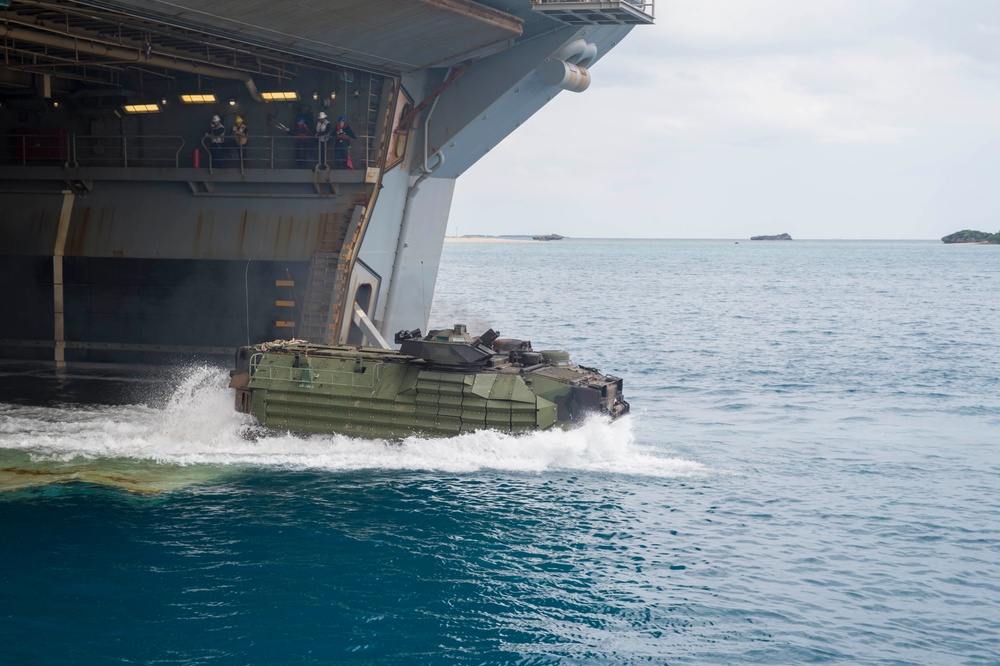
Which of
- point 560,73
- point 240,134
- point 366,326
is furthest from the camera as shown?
point 240,134

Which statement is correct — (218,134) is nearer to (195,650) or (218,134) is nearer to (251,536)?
(251,536)

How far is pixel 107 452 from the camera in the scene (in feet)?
78.4

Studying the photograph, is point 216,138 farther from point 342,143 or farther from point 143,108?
point 342,143

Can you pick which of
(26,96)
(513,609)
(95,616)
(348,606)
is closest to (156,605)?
(95,616)

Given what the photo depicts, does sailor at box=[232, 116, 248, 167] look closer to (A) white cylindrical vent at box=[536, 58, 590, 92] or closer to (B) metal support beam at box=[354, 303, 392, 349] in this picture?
(B) metal support beam at box=[354, 303, 392, 349]

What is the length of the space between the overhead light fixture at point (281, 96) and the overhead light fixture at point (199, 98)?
5.82ft

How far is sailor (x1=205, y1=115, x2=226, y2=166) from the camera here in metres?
32.5

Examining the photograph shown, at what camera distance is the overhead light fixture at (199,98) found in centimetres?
3300

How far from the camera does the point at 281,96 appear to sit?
32.4 meters

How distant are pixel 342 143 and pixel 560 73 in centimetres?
702

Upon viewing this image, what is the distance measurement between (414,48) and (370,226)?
5.88 meters

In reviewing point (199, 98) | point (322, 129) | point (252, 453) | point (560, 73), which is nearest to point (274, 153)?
point (322, 129)

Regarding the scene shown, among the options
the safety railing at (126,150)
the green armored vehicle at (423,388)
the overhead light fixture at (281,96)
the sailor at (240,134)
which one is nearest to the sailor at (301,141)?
the overhead light fixture at (281,96)

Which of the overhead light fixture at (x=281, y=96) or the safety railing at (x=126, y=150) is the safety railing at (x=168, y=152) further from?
the overhead light fixture at (x=281, y=96)
